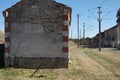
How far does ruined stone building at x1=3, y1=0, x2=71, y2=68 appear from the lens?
19.1 metres

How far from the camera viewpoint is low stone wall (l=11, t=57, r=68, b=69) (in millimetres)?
19016

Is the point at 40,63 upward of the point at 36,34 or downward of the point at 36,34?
downward

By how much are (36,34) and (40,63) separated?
78.5 inches

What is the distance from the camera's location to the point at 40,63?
19125 millimetres

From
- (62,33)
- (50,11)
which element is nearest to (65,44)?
(62,33)

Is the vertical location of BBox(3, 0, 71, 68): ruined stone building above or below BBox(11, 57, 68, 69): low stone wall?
above

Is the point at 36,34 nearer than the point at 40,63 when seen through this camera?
No

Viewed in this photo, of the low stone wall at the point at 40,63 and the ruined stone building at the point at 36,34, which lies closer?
the low stone wall at the point at 40,63

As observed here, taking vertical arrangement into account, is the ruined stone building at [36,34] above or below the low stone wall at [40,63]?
above

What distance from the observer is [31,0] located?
19516mm

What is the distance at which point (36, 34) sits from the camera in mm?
19297

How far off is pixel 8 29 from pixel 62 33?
3706 mm

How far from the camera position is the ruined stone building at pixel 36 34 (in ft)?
62.7

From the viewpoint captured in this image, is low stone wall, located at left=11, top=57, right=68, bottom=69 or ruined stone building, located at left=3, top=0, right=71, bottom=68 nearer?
low stone wall, located at left=11, top=57, right=68, bottom=69
